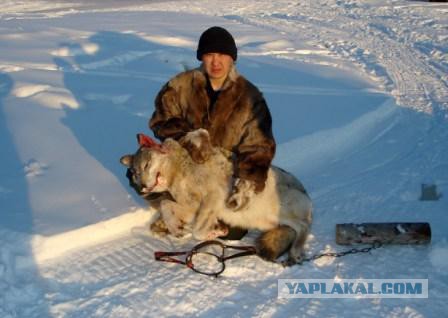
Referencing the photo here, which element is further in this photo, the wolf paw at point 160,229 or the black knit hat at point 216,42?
the wolf paw at point 160,229

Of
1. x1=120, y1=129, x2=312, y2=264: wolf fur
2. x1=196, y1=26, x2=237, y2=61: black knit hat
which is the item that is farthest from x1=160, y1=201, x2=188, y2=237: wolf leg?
x1=196, y1=26, x2=237, y2=61: black knit hat

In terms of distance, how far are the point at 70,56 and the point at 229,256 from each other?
19.6 feet

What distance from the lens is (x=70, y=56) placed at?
8.48m

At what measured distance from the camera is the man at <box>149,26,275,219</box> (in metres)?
3.54

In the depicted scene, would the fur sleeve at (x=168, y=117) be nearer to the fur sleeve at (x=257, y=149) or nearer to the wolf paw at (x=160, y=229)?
the fur sleeve at (x=257, y=149)

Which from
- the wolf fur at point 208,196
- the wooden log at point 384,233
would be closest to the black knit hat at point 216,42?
the wolf fur at point 208,196

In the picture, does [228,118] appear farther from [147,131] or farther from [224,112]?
[147,131]

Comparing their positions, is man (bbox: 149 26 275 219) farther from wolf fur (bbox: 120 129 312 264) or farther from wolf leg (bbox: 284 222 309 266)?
wolf leg (bbox: 284 222 309 266)

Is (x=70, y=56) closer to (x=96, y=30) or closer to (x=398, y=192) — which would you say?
(x=96, y=30)

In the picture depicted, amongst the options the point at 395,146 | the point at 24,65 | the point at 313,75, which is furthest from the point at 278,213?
the point at 24,65

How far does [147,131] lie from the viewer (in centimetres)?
550

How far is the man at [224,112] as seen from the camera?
11.6 feet

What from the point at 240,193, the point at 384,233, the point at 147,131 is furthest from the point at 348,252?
the point at 147,131

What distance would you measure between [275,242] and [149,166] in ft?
3.21
